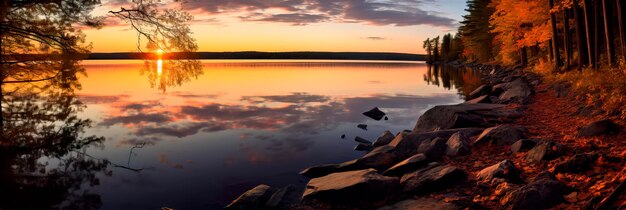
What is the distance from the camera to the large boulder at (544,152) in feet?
26.8

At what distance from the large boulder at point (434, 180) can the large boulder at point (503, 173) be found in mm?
423

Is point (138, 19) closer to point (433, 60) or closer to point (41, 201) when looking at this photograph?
point (41, 201)

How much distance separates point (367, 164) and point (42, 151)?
1108 cm

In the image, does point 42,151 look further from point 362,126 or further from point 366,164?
point 362,126

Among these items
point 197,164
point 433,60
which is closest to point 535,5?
point 197,164

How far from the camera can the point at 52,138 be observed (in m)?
15.9

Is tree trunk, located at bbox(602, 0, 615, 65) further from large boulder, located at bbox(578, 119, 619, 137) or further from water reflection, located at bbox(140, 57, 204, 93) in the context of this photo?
water reflection, located at bbox(140, 57, 204, 93)

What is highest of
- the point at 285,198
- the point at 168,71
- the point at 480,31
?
the point at 480,31

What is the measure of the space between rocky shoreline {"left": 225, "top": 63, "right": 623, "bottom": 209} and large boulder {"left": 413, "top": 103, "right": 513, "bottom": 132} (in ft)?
4.99

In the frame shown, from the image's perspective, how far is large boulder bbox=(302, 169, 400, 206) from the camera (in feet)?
26.2

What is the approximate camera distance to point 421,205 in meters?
7.07

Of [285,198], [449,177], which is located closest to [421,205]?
[449,177]

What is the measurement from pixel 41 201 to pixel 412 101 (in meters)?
23.7

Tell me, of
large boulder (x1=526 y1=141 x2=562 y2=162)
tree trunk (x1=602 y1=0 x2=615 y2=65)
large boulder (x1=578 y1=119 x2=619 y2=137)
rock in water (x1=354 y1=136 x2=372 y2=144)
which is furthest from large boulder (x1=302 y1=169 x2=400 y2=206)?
tree trunk (x1=602 y1=0 x2=615 y2=65)
